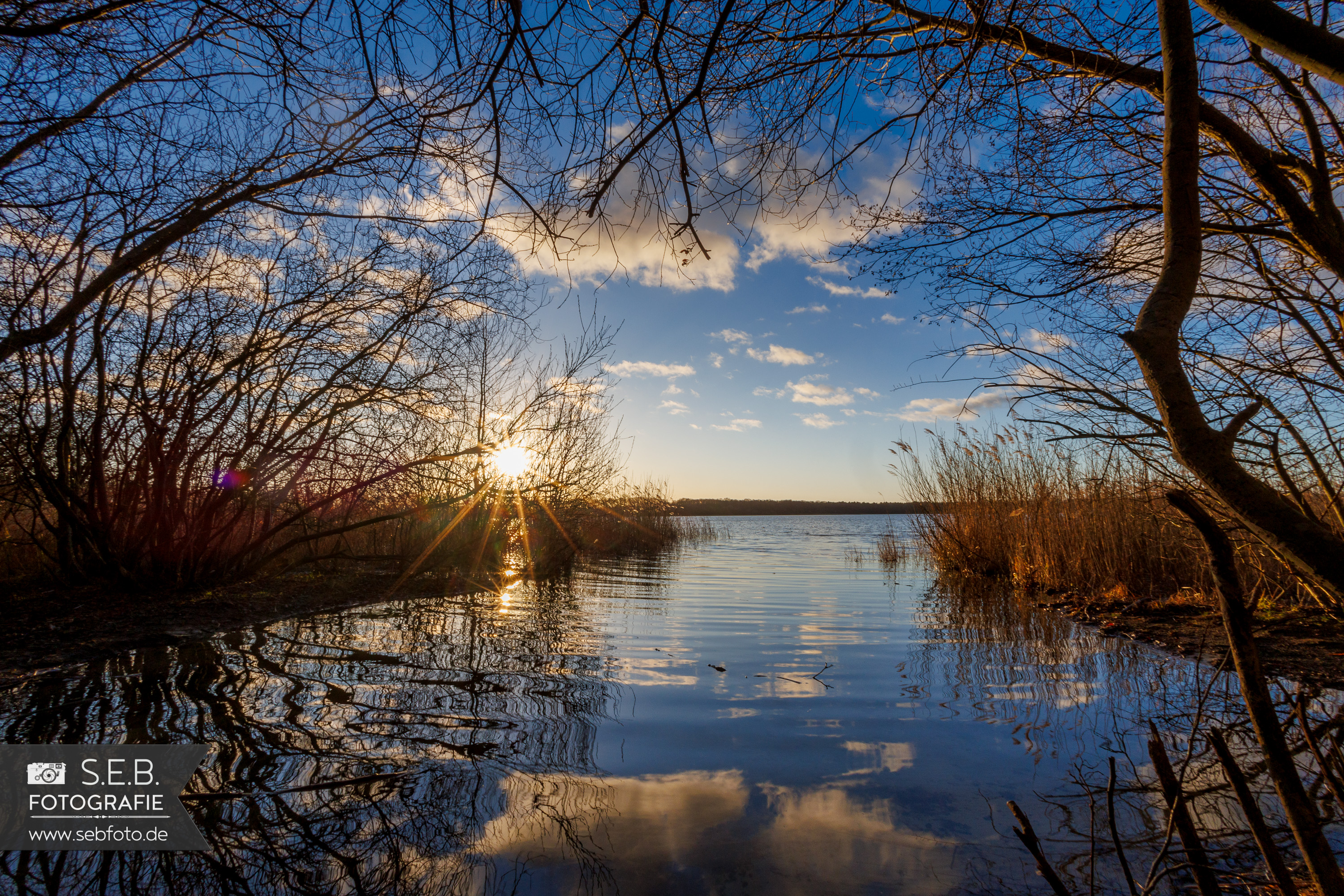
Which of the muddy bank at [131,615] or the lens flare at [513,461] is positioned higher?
the lens flare at [513,461]

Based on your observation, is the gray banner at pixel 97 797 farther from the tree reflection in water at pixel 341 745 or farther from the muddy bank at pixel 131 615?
the muddy bank at pixel 131 615

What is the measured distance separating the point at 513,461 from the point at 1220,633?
25.4ft

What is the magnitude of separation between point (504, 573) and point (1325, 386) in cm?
899

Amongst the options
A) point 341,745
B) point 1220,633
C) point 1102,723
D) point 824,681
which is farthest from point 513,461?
point 1220,633

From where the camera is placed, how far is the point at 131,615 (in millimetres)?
4578

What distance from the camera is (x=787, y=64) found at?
7.47ft

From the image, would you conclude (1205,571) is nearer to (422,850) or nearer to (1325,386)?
(1325,386)

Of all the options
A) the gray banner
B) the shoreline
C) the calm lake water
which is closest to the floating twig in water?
the calm lake water

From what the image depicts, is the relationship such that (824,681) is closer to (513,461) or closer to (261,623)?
(261,623)

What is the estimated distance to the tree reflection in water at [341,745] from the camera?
1.70m

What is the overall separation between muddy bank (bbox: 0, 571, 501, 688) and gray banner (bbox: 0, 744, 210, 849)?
4.47ft

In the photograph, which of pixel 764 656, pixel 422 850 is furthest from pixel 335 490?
pixel 422 850

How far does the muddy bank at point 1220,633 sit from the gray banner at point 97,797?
4348 millimetres

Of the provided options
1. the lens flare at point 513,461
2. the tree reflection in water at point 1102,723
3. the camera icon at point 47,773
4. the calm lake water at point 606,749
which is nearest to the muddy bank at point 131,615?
the calm lake water at point 606,749
